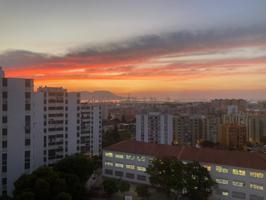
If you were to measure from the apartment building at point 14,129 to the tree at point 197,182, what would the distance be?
816cm

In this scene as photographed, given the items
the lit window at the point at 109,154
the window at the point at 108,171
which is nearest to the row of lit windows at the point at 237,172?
the lit window at the point at 109,154

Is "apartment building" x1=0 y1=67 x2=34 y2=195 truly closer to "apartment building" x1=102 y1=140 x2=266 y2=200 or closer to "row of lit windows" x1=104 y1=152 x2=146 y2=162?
"row of lit windows" x1=104 y1=152 x2=146 y2=162

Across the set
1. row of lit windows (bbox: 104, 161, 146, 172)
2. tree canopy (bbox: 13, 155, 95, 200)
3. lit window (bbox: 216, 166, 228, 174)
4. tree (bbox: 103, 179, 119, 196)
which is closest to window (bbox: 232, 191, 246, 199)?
lit window (bbox: 216, 166, 228, 174)

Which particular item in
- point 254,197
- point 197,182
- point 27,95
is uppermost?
point 27,95

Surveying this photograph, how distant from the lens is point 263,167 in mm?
14492

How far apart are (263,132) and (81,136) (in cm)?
2293

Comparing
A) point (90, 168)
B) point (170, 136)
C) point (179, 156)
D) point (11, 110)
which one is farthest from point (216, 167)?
point (170, 136)

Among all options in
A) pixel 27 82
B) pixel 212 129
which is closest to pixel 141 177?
pixel 27 82

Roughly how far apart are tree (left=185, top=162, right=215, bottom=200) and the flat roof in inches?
57.6

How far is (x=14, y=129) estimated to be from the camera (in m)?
15.8

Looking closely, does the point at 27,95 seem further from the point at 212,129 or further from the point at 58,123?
the point at 212,129

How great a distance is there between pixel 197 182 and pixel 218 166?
1873mm

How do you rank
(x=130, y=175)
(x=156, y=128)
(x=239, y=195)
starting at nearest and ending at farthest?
(x=239, y=195) → (x=130, y=175) → (x=156, y=128)

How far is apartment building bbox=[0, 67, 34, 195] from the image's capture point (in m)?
15.5
